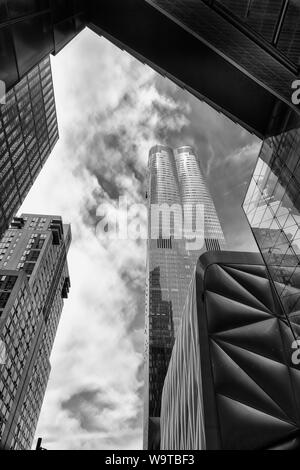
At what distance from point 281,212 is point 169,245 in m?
112

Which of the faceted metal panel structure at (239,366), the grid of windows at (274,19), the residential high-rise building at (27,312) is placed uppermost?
the residential high-rise building at (27,312)

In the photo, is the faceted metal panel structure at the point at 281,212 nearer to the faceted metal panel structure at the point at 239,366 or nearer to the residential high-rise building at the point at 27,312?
the faceted metal panel structure at the point at 239,366

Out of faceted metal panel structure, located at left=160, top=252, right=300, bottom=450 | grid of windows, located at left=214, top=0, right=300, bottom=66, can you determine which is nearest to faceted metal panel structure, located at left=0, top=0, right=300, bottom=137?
grid of windows, located at left=214, top=0, right=300, bottom=66

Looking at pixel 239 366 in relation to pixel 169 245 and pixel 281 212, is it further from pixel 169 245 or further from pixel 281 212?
pixel 169 245

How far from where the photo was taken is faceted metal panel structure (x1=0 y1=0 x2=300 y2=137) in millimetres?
9891

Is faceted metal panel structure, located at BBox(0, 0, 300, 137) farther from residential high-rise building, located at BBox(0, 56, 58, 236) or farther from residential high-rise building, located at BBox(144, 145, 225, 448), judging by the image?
residential high-rise building, located at BBox(144, 145, 225, 448)

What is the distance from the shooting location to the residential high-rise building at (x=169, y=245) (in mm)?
92688

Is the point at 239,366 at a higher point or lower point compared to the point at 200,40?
lower

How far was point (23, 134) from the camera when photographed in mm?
58281

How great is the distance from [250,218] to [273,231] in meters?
4.13

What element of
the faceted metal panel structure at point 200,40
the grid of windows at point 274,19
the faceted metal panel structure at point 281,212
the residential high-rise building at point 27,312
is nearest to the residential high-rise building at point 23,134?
the residential high-rise building at point 27,312

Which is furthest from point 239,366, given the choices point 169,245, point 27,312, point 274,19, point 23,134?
point 169,245

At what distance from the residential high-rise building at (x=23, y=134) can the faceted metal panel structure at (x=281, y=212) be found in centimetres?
4164

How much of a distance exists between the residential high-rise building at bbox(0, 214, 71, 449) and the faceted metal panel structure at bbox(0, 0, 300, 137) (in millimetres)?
62378
